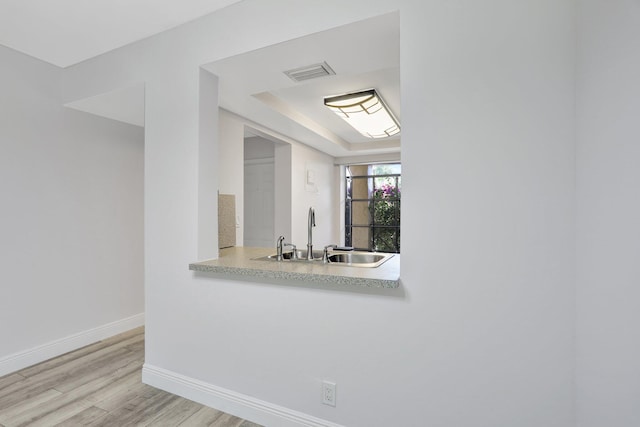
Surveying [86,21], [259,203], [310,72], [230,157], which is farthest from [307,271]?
[259,203]

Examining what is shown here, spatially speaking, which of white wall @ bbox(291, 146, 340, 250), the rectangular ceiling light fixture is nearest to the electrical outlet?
the rectangular ceiling light fixture

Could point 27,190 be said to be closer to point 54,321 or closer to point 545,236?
point 54,321

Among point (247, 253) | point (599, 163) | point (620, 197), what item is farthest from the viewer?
point (247, 253)

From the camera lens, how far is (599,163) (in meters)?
1.08

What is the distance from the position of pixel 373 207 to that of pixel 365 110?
296 cm

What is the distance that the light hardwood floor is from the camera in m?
1.86

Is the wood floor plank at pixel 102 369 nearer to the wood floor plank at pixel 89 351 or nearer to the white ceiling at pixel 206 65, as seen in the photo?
the wood floor plank at pixel 89 351

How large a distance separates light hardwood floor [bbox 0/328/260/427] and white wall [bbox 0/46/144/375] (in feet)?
1.10

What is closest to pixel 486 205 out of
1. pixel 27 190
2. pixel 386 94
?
pixel 386 94

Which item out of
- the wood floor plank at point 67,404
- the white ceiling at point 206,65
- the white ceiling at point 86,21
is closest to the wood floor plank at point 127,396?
the wood floor plank at point 67,404

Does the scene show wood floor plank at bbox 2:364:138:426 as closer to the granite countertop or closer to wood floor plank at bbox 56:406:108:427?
wood floor plank at bbox 56:406:108:427

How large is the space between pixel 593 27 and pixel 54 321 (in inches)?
154

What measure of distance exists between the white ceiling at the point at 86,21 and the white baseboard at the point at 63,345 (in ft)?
7.68

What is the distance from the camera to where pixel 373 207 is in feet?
19.6
